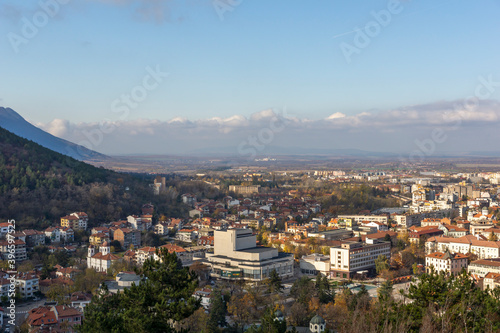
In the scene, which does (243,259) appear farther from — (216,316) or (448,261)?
(448,261)

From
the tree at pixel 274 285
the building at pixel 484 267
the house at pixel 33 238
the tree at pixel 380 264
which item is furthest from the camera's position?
the house at pixel 33 238

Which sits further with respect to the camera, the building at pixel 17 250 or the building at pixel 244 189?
the building at pixel 244 189

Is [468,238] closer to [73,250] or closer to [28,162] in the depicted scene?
[73,250]

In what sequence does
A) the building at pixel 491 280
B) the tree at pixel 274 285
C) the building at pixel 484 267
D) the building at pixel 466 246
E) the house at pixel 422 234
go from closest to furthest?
the building at pixel 491 280
the tree at pixel 274 285
the building at pixel 484 267
the building at pixel 466 246
the house at pixel 422 234

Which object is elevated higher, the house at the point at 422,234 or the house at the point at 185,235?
the house at the point at 422,234

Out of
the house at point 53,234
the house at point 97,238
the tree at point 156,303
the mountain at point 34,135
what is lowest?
the house at point 97,238

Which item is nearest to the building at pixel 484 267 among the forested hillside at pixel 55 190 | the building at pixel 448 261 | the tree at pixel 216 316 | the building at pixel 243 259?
the building at pixel 448 261

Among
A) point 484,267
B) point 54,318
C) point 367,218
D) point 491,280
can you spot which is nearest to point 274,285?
point 491,280

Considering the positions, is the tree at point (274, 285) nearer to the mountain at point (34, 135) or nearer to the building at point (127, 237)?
the building at point (127, 237)
